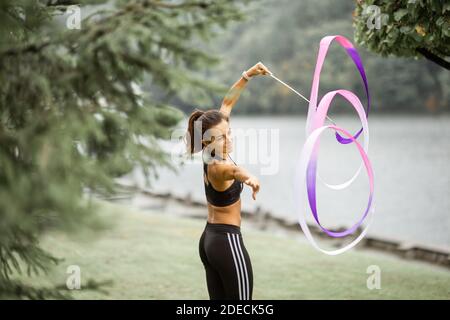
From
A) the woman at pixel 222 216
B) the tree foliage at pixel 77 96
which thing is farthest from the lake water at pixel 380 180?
the tree foliage at pixel 77 96

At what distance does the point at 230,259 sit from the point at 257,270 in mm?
4484

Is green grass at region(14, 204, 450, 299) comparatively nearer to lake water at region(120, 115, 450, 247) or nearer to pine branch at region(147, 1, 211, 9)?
lake water at region(120, 115, 450, 247)

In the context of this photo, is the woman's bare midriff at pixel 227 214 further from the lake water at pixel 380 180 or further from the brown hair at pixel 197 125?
the lake water at pixel 380 180

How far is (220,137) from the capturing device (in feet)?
11.0

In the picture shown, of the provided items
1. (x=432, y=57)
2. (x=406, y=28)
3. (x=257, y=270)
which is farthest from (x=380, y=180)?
(x=406, y=28)

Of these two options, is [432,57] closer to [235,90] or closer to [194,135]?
[235,90]

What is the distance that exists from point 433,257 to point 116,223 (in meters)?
7.26

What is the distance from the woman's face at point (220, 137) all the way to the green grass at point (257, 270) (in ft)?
7.13

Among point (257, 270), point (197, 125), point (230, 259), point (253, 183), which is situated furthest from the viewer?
point (257, 270)

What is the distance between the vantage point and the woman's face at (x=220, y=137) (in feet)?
10.9

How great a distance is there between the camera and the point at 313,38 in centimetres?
4275

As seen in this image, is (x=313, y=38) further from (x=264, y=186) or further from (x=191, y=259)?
(x=191, y=259)
